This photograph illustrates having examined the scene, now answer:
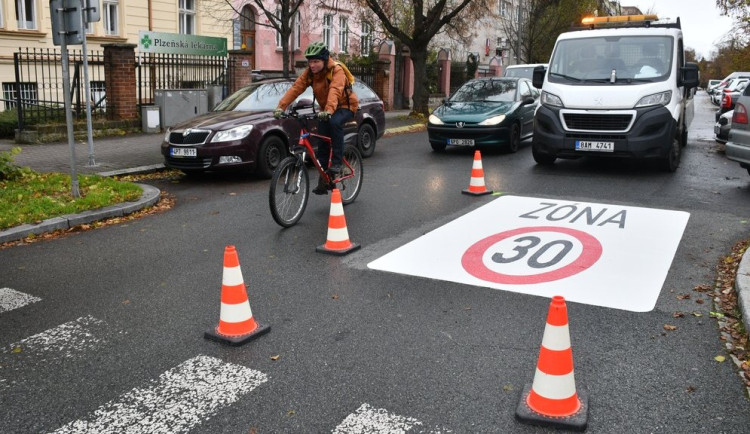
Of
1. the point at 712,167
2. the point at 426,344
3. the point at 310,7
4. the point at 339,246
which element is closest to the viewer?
the point at 426,344

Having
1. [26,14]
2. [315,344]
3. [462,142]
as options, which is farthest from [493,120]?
[26,14]

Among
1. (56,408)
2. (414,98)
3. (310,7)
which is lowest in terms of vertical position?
(56,408)

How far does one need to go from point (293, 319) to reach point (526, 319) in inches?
66.1

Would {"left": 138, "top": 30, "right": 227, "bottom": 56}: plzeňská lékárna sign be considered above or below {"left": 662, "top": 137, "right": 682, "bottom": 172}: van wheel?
above

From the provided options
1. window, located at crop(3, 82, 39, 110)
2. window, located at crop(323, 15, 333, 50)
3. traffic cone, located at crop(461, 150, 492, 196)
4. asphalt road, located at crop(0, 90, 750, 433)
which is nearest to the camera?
asphalt road, located at crop(0, 90, 750, 433)

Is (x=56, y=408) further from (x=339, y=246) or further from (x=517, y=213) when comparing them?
(x=517, y=213)

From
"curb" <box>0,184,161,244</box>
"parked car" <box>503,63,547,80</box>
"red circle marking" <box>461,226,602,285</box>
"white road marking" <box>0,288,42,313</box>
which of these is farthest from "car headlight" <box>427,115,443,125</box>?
"white road marking" <box>0,288,42,313</box>

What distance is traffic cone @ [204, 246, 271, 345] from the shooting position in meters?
4.57

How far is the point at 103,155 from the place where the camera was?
13.6 m

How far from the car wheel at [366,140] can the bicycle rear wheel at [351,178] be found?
16.4 feet

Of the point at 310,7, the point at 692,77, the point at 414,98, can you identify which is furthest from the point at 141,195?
the point at 310,7

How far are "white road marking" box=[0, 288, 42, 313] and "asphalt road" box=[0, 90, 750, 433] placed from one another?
73 millimetres

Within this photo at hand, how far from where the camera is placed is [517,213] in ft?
28.3

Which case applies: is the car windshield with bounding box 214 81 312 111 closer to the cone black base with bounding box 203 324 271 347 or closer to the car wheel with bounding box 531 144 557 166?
the car wheel with bounding box 531 144 557 166
